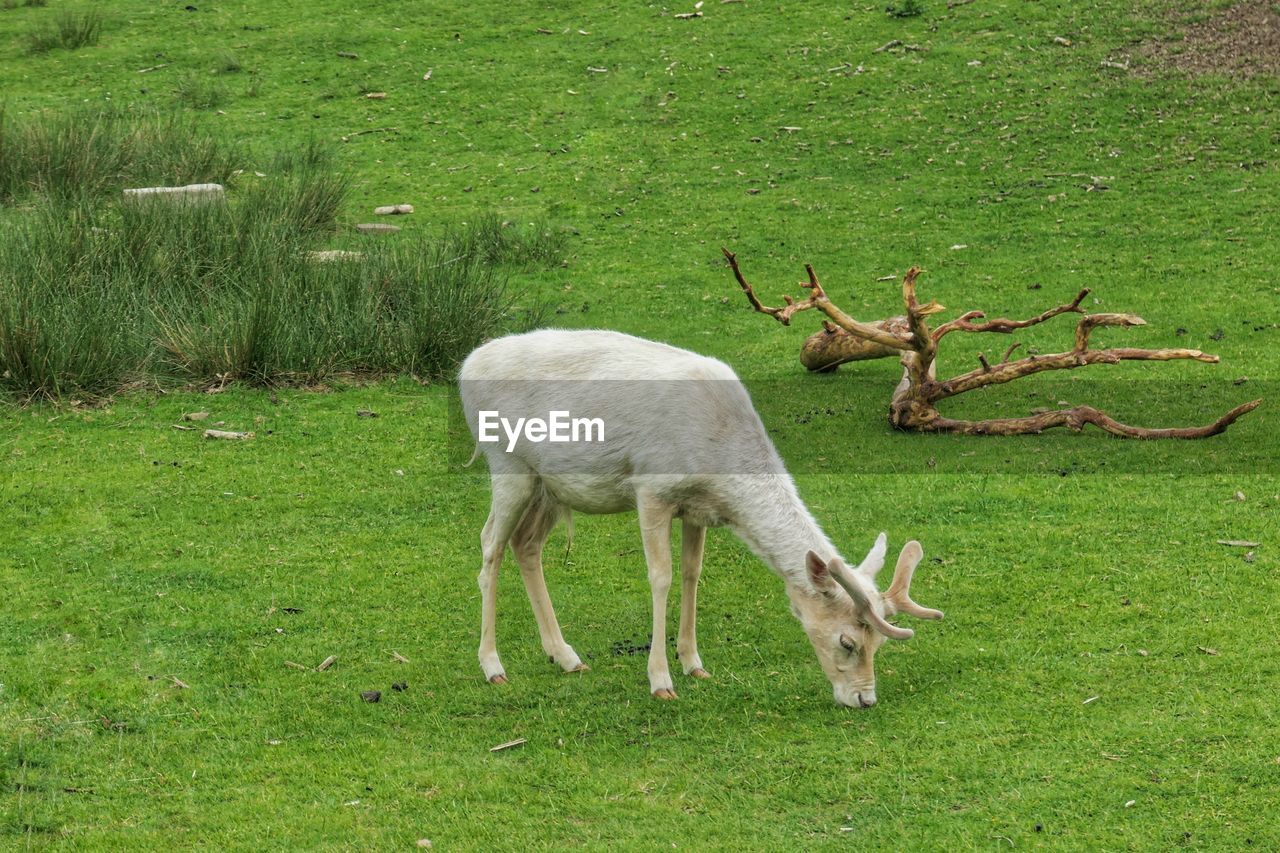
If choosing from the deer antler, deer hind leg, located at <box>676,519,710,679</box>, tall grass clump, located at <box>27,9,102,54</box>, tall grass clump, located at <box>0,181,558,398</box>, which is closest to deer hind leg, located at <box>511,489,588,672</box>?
deer hind leg, located at <box>676,519,710,679</box>

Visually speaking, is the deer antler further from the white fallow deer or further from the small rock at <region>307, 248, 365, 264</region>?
the small rock at <region>307, 248, 365, 264</region>

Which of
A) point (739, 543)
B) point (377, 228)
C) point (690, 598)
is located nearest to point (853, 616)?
point (690, 598)

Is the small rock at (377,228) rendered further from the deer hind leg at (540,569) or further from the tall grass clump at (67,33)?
the tall grass clump at (67,33)

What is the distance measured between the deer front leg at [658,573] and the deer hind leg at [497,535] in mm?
686

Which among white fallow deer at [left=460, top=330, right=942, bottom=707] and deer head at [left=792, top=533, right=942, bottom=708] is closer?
deer head at [left=792, top=533, right=942, bottom=708]

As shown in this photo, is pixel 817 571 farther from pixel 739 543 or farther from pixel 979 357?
pixel 979 357

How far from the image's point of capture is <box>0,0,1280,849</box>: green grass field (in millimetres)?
5875

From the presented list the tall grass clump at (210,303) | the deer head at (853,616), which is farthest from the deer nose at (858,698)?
the tall grass clump at (210,303)

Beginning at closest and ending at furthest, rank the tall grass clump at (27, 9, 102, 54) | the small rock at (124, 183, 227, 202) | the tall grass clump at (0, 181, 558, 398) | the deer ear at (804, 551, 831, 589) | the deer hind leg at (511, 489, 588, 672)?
the deer ear at (804, 551, 831, 589) → the deer hind leg at (511, 489, 588, 672) → the tall grass clump at (0, 181, 558, 398) → the small rock at (124, 183, 227, 202) → the tall grass clump at (27, 9, 102, 54)

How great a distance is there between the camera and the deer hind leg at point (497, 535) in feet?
23.7

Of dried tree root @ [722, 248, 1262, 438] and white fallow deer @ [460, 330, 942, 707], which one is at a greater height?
white fallow deer @ [460, 330, 942, 707]

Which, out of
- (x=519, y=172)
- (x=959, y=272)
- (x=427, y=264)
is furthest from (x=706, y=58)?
(x=427, y=264)

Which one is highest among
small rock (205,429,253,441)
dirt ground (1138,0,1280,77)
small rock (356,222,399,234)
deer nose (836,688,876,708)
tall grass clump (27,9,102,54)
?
dirt ground (1138,0,1280,77)

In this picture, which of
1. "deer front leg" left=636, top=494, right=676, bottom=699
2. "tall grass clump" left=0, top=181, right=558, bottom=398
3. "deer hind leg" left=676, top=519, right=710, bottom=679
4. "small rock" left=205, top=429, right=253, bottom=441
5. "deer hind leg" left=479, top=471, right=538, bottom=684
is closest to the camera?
"deer front leg" left=636, top=494, right=676, bottom=699
